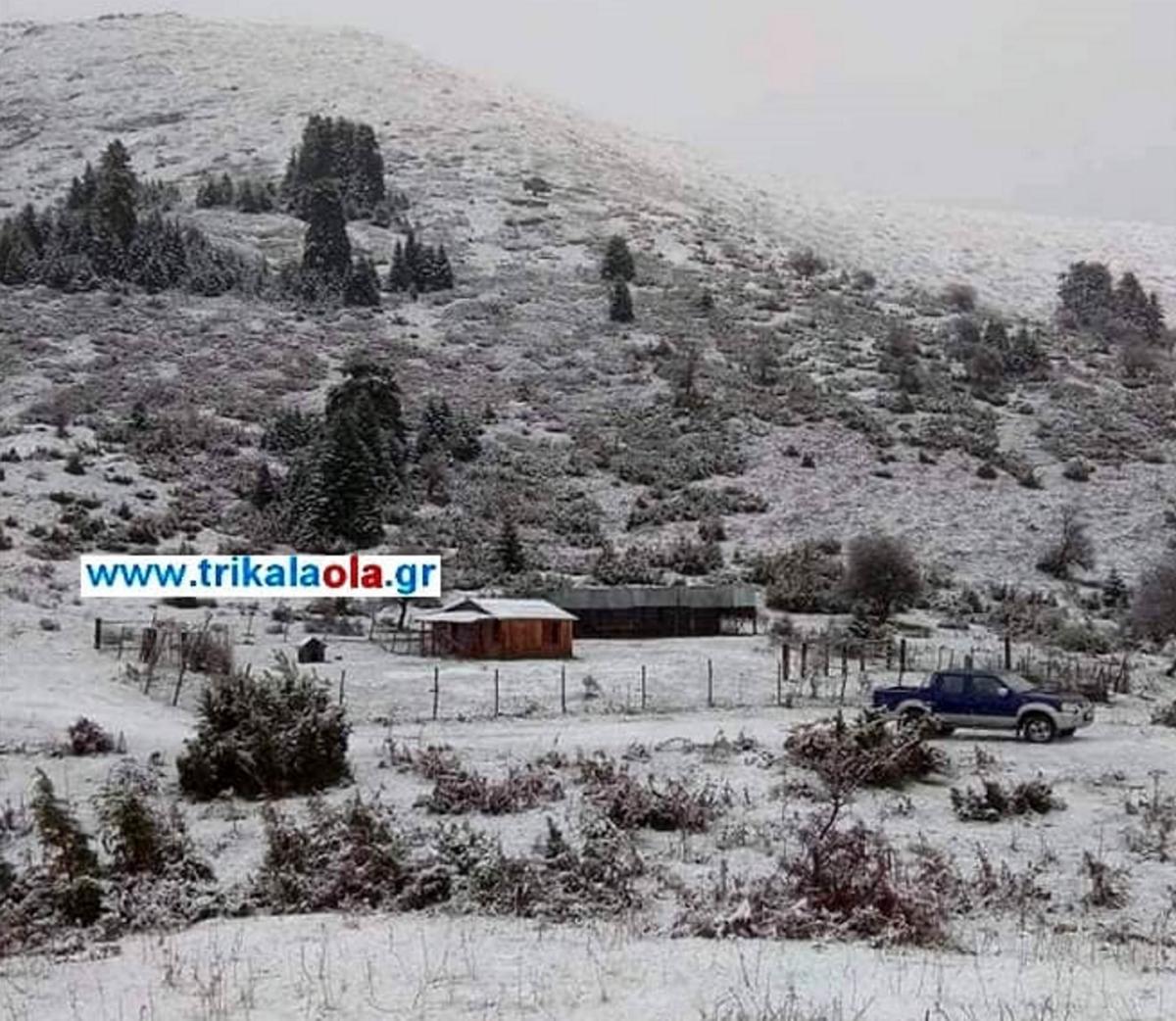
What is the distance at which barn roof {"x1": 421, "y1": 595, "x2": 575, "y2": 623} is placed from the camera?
36.7 m

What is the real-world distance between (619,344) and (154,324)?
81.8 feet

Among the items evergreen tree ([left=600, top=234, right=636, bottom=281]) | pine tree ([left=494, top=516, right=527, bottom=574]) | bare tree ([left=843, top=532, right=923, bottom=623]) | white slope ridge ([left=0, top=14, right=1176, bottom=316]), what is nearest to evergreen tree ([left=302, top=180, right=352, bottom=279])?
evergreen tree ([left=600, top=234, right=636, bottom=281])

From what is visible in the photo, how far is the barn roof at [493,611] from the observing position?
1444 inches

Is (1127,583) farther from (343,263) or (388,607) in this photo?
(343,263)

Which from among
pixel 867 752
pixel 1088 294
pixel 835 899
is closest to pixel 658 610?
pixel 867 752

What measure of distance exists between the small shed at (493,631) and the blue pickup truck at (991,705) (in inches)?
512

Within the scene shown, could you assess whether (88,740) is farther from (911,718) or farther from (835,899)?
(911,718)

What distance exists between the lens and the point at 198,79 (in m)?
118

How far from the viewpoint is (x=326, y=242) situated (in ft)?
264

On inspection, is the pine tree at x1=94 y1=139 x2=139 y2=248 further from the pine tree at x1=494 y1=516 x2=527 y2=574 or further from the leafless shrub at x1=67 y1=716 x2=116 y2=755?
the leafless shrub at x1=67 y1=716 x2=116 y2=755

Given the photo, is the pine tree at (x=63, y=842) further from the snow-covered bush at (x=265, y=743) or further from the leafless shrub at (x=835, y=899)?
the leafless shrub at (x=835, y=899)

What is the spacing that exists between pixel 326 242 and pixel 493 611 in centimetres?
4917

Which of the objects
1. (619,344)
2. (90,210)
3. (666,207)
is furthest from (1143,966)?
(666,207)

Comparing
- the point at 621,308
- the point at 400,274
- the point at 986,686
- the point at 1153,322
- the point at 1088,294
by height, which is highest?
the point at 400,274
